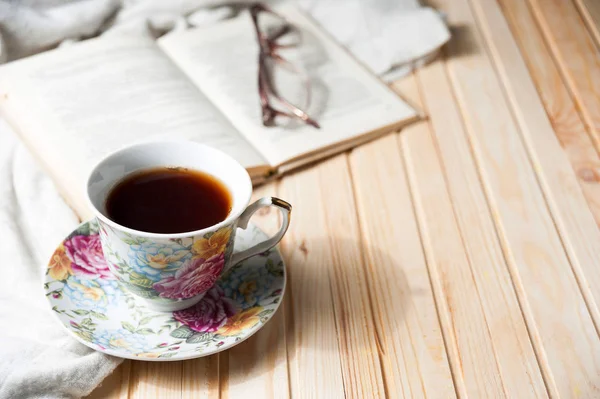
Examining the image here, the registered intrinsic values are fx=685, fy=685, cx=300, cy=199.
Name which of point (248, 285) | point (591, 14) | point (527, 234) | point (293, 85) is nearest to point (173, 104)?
point (293, 85)

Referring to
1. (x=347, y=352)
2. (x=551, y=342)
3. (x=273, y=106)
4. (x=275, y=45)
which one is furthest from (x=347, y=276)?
(x=275, y=45)

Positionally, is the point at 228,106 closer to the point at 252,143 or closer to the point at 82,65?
Answer: the point at 252,143

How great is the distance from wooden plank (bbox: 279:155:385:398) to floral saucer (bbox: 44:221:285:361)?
5 cm

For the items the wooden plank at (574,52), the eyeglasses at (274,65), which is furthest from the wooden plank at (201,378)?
the wooden plank at (574,52)

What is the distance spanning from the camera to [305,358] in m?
0.63

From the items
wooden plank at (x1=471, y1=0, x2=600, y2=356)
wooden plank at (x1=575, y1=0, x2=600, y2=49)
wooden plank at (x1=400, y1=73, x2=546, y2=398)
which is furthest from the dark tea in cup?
wooden plank at (x1=575, y1=0, x2=600, y2=49)

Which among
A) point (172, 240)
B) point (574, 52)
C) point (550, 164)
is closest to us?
point (172, 240)

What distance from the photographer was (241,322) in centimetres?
62

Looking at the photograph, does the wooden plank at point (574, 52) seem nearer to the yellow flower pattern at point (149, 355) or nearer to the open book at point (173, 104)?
the open book at point (173, 104)

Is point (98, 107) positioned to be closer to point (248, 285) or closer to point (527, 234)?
point (248, 285)

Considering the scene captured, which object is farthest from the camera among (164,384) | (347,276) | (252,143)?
(252,143)

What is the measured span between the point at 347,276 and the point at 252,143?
243mm

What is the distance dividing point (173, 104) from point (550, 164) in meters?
0.49

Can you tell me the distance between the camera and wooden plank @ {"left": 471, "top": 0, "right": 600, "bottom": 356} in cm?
75
